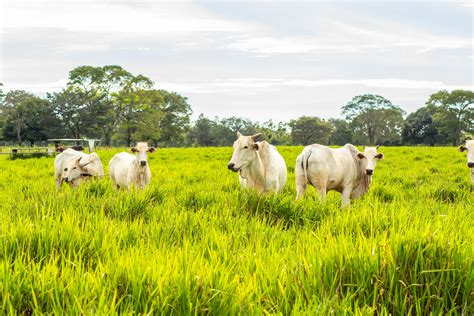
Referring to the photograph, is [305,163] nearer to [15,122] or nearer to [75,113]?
[75,113]

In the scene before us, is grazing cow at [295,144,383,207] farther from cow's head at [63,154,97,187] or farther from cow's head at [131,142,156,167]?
cow's head at [63,154,97,187]

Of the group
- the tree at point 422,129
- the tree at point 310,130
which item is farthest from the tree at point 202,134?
the tree at point 422,129

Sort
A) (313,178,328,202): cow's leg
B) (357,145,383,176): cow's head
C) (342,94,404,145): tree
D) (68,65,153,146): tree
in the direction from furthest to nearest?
(342,94,404,145): tree
(68,65,153,146): tree
(357,145,383,176): cow's head
(313,178,328,202): cow's leg

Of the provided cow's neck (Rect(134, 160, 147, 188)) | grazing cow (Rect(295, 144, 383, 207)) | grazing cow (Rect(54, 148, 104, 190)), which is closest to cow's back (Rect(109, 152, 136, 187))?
grazing cow (Rect(54, 148, 104, 190))

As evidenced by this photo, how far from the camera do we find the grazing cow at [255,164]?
24.8ft

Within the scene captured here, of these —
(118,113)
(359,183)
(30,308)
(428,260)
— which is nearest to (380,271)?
(428,260)

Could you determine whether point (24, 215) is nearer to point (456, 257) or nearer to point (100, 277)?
point (100, 277)

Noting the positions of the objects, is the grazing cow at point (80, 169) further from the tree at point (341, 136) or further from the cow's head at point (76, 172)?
the tree at point (341, 136)

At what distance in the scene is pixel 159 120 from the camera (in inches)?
2795

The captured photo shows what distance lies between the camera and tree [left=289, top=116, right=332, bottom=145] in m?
106

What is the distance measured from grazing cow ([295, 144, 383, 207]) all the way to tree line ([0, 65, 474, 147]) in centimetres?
5702

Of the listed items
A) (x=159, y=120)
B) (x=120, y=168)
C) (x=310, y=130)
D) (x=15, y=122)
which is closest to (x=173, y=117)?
(x=159, y=120)

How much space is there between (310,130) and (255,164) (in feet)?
331

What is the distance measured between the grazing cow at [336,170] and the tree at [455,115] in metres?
84.3
